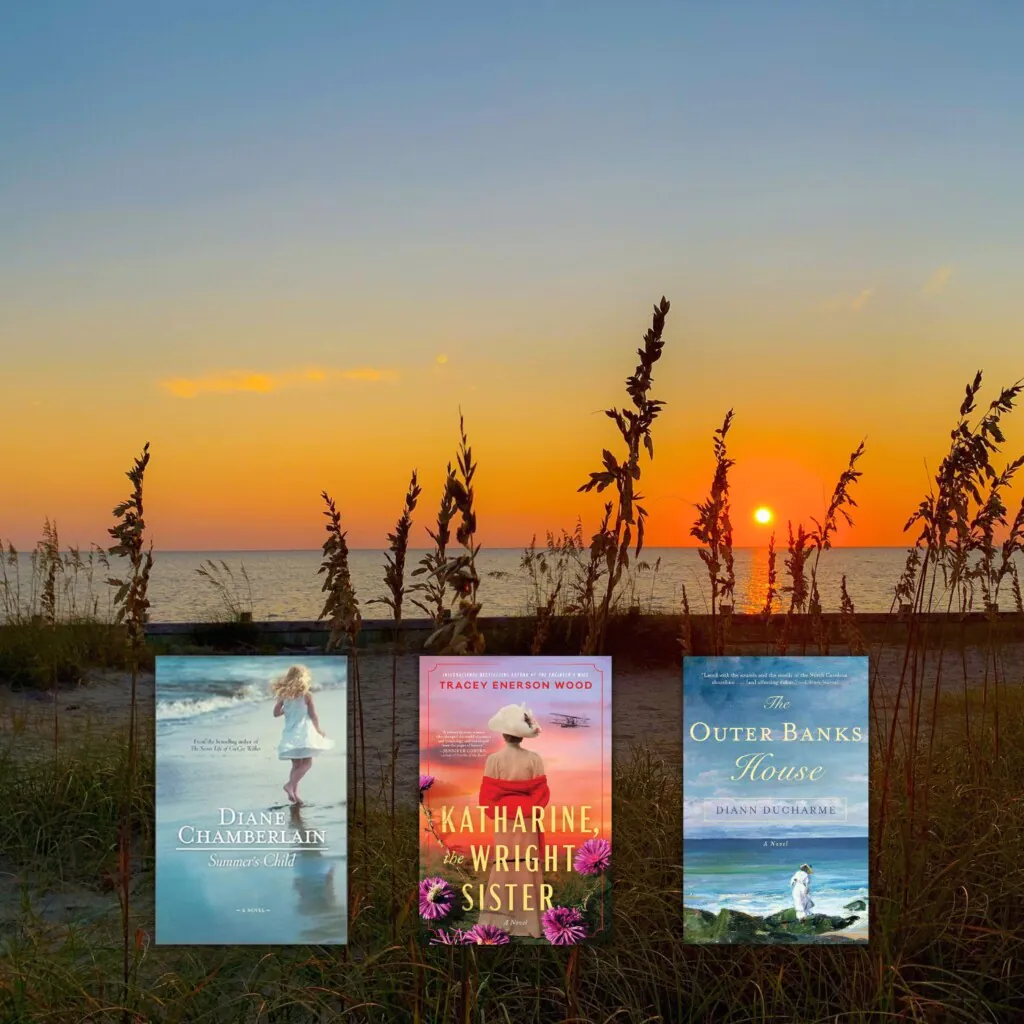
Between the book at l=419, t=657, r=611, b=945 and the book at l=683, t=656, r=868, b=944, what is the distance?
0.28 metres

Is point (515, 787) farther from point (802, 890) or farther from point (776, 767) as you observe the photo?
point (802, 890)

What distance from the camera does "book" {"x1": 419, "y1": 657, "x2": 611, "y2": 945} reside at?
2.14m

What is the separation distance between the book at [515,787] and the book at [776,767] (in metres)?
0.28

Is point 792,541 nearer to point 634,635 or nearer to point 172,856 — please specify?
point 172,856

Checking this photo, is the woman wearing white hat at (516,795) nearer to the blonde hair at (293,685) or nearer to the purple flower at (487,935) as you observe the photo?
the purple flower at (487,935)

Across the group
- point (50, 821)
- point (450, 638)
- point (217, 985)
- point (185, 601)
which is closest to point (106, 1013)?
point (217, 985)

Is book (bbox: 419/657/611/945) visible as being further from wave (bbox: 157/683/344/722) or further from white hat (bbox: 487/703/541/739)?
wave (bbox: 157/683/344/722)

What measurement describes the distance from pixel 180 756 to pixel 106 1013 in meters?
0.90

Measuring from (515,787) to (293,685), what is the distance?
549 mm

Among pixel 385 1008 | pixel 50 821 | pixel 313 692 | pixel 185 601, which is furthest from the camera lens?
pixel 185 601

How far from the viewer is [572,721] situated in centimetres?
217

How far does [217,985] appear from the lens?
2924 mm

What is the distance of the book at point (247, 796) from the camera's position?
2.25 m

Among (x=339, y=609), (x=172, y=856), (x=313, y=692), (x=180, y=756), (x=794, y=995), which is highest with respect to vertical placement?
(x=339, y=609)
